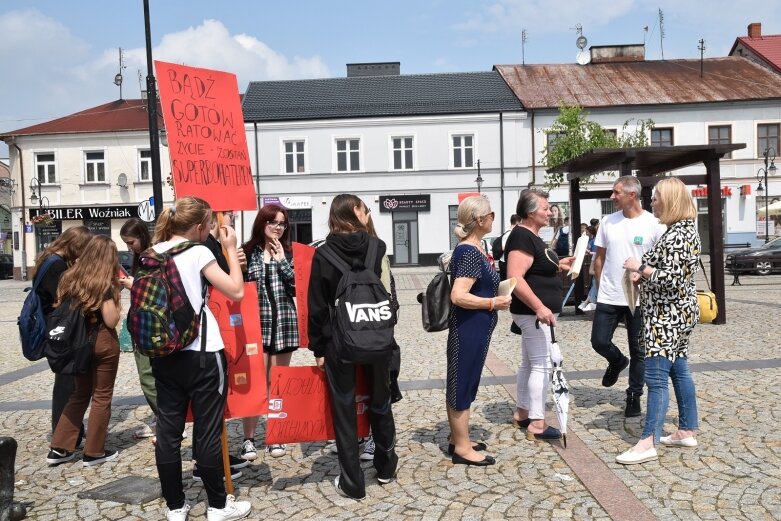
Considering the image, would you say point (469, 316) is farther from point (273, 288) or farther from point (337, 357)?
point (273, 288)

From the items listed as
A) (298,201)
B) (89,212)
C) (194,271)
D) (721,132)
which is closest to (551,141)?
(721,132)

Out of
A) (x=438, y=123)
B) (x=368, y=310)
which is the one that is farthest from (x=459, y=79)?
(x=368, y=310)

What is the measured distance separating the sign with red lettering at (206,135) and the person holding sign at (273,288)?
9.3 inches

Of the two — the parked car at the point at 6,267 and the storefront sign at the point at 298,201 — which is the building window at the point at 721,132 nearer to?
the storefront sign at the point at 298,201

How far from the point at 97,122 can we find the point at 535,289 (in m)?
36.8

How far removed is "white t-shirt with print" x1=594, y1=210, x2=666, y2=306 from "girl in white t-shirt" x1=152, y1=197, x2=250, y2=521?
3.00 metres

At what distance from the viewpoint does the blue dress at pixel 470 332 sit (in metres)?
4.39

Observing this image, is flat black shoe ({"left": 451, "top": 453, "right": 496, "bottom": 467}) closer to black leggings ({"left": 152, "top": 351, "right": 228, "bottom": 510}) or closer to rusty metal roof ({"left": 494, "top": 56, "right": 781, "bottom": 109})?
black leggings ({"left": 152, "top": 351, "right": 228, "bottom": 510})

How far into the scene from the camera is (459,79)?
121 ft

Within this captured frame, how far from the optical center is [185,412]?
3.67 metres

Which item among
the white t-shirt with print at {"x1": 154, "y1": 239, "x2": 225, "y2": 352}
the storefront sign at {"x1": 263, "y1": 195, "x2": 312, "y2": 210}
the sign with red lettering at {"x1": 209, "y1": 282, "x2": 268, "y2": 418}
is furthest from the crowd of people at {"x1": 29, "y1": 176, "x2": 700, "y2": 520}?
the storefront sign at {"x1": 263, "y1": 195, "x2": 312, "y2": 210}

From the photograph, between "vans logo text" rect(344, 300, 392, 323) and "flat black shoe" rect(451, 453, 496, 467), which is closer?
"vans logo text" rect(344, 300, 392, 323)

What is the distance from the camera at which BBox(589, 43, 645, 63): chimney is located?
124 ft

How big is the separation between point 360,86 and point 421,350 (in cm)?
2950
